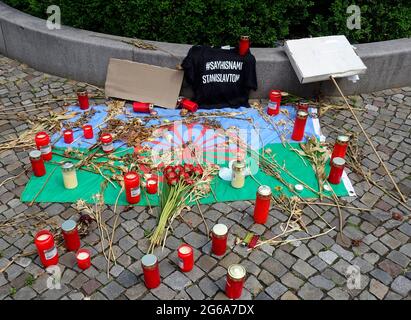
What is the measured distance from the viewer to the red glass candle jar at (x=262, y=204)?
4.14 metres

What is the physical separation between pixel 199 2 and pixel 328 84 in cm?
231

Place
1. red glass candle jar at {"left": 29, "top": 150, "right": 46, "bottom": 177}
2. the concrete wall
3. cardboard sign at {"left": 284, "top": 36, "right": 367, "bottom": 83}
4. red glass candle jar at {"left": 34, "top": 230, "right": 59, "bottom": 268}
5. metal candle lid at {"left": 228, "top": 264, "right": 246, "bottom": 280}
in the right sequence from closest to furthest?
metal candle lid at {"left": 228, "top": 264, "right": 246, "bottom": 280}
red glass candle jar at {"left": 34, "top": 230, "right": 59, "bottom": 268}
red glass candle jar at {"left": 29, "top": 150, "right": 46, "bottom": 177}
cardboard sign at {"left": 284, "top": 36, "right": 367, "bottom": 83}
the concrete wall

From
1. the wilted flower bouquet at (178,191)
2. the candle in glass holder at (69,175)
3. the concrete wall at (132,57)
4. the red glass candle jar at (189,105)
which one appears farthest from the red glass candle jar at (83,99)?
the wilted flower bouquet at (178,191)

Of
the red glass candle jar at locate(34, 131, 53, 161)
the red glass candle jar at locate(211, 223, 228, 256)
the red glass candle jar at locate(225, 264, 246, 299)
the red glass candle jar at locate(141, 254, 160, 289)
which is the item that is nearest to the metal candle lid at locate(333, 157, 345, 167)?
the red glass candle jar at locate(211, 223, 228, 256)

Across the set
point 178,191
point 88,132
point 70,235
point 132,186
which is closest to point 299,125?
point 178,191

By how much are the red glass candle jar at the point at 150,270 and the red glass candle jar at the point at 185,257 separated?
226mm

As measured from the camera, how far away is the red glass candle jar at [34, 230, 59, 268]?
368cm

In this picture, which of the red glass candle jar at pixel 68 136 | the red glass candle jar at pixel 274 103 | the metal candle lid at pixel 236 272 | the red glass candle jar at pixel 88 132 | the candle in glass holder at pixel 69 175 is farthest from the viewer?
the red glass candle jar at pixel 274 103

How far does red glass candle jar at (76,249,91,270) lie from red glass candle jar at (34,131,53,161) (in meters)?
1.61

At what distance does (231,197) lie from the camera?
4676 mm

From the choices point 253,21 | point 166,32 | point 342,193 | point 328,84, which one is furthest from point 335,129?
point 166,32

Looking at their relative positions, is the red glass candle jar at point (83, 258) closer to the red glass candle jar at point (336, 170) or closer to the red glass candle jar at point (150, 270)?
the red glass candle jar at point (150, 270)

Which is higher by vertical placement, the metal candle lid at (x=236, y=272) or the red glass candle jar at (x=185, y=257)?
the metal candle lid at (x=236, y=272)

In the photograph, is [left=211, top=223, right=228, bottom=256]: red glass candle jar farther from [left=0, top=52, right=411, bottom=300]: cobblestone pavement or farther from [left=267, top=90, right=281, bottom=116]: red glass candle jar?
[left=267, top=90, right=281, bottom=116]: red glass candle jar
